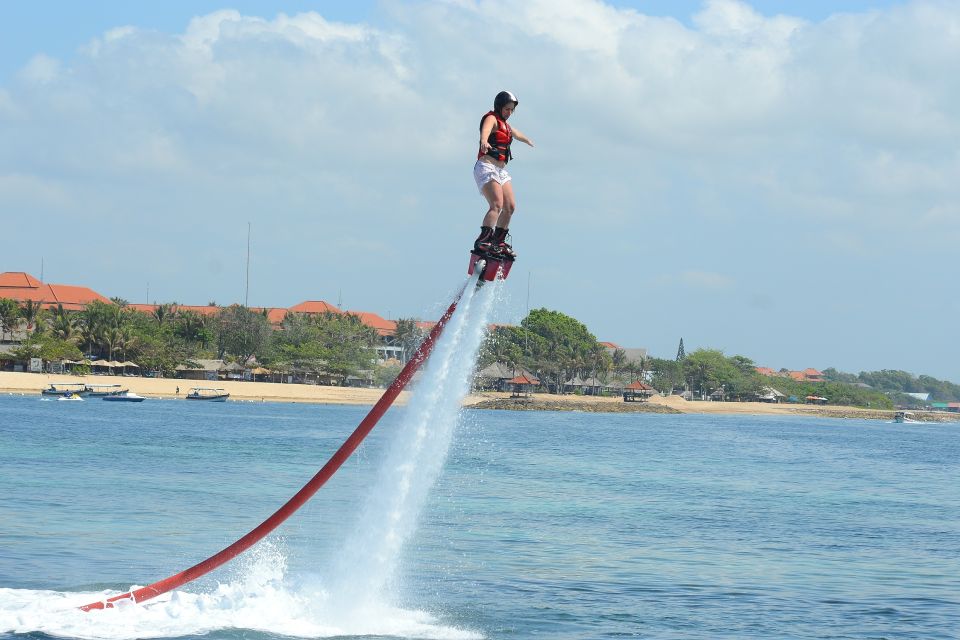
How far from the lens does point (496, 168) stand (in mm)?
14148

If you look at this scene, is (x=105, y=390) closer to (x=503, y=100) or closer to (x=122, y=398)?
(x=122, y=398)

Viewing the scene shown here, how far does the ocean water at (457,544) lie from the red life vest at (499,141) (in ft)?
7.66

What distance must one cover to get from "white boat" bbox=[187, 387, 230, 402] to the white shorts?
413ft

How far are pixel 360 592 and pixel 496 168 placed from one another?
30.0 feet

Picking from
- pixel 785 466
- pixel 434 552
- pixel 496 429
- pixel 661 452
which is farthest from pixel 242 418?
pixel 434 552

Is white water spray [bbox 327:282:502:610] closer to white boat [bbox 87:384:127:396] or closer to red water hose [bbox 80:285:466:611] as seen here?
red water hose [bbox 80:285:466:611]

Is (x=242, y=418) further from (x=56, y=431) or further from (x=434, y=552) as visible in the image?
(x=434, y=552)

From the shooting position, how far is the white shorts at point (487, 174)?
14039 mm

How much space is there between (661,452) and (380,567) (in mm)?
61665

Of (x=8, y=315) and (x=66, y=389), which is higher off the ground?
(x=8, y=315)

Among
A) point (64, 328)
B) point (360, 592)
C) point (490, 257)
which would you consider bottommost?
point (360, 592)

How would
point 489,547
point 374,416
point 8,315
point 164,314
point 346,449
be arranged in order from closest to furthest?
point 374,416, point 346,449, point 489,547, point 8,315, point 164,314

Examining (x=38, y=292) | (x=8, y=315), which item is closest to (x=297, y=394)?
(x=8, y=315)

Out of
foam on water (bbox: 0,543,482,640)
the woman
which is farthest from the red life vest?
foam on water (bbox: 0,543,482,640)
